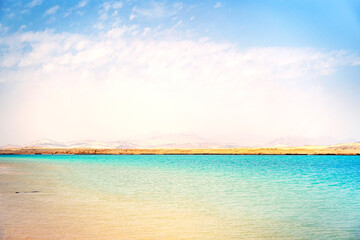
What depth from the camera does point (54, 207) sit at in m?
9.22

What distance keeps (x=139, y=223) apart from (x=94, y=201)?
11.3ft

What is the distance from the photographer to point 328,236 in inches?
259

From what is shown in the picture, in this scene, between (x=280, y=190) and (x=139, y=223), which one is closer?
(x=139, y=223)

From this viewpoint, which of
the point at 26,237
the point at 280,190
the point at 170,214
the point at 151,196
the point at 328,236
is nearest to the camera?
the point at 26,237

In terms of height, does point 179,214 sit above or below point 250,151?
below

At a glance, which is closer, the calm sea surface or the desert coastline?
the calm sea surface

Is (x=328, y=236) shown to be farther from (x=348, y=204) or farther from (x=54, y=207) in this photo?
(x=54, y=207)

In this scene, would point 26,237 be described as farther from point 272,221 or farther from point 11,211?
point 272,221

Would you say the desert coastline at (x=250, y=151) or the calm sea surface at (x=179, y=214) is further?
the desert coastline at (x=250, y=151)

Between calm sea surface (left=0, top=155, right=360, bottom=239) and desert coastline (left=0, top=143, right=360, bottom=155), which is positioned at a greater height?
desert coastline (left=0, top=143, right=360, bottom=155)

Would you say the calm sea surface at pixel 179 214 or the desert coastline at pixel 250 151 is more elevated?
the desert coastline at pixel 250 151

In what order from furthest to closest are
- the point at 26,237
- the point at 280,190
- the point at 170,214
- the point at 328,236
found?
1. the point at 280,190
2. the point at 170,214
3. the point at 328,236
4. the point at 26,237

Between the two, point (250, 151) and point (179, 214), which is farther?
point (250, 151)

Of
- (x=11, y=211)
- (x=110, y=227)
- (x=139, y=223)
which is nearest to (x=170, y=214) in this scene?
(x=139, y=223)
